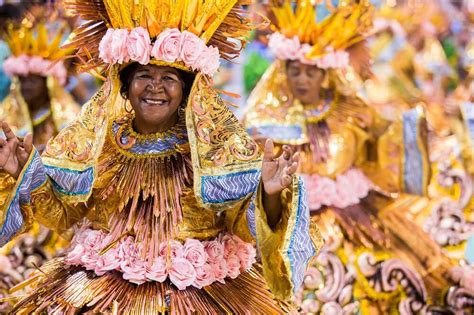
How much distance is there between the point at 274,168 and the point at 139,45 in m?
0.56

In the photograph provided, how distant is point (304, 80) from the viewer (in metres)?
5.40

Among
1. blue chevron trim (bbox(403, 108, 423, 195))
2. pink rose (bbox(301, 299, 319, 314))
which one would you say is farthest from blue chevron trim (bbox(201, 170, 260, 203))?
blue chevron trim (bbox(403, 108, 423, 195))

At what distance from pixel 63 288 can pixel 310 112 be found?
229 cm

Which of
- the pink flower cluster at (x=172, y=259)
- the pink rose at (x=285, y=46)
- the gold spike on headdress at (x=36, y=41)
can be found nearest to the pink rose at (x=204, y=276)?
the pink flower cluster at (x=172, y=259)

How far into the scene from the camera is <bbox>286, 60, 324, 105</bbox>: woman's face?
5398mm

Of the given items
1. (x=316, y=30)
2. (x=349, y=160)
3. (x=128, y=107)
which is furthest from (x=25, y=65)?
(x=128, y=107)

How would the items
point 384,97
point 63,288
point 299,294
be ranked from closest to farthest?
point 63,288
point 299,294
point 384,97

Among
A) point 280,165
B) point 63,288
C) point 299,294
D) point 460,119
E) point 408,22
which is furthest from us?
point 408,22

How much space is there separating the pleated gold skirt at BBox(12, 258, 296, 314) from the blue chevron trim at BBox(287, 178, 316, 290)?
25cm

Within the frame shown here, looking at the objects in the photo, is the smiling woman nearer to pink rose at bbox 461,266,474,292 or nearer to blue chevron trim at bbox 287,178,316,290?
blue chevron trim at bbox 287,178,316,290

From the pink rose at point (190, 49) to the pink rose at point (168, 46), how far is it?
1cm

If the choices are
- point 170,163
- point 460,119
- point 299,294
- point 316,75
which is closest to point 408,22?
point 460,119

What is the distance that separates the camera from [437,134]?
6.10 meters

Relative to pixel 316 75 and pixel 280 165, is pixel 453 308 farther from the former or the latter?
pixel 280 165
